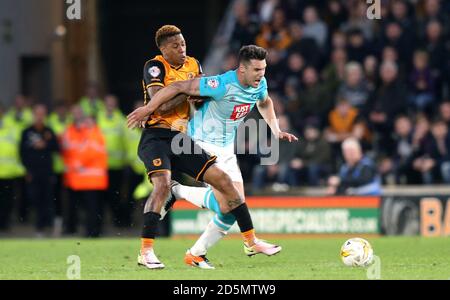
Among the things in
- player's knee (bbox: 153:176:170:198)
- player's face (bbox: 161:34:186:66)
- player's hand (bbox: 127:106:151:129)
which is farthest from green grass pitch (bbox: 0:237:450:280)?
player's face (bbox: 161:34:186:66)

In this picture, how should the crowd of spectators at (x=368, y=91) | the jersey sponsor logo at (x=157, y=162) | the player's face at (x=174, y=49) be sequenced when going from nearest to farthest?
the jersey sponsor logo at (x=157, y=162), the player's face at (x=174, y=49), the crowd of spectators at (x=368, y=91)

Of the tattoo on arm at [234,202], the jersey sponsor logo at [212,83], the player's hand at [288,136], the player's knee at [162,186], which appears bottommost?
the tattoo on arm at [234,202]

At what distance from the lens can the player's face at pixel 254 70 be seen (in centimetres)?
1034

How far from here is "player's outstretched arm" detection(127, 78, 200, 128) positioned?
33.2 feet

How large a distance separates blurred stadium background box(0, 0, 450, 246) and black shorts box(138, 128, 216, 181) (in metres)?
5.68

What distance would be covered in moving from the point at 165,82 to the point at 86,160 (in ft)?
22.7

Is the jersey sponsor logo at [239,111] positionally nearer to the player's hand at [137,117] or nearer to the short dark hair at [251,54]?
the short dark hair at [251,54]

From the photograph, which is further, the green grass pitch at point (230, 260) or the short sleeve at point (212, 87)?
the short sleeve at point (212, 87)

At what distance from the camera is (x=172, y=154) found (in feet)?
34.8

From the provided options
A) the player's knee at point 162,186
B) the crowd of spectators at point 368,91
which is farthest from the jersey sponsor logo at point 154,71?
the crowd of spectators at point 368,91

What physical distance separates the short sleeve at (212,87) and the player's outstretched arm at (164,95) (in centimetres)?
4

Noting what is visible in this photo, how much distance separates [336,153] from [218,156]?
22.1ft

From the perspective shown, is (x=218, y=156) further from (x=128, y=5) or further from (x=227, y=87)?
(x=128, y=5)

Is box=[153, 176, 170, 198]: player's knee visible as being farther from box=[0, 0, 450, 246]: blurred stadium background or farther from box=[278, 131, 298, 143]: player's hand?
box=[0, 0, 450, 246]: blurred stadium background
